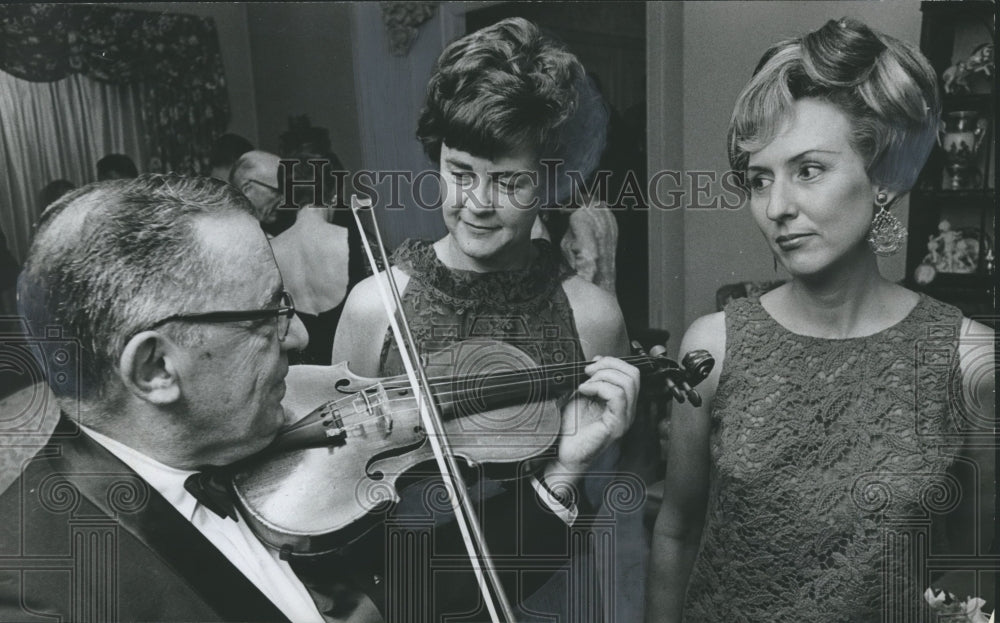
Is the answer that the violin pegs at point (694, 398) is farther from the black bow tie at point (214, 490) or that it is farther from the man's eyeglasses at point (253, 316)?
the black bow tie at point (214, 490)

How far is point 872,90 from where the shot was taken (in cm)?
161

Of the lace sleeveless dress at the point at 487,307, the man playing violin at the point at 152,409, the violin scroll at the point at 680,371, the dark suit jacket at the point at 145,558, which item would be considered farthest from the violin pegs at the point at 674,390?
the man playing violin at the point at 152,409

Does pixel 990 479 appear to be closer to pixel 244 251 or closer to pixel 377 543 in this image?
pixel 377 543

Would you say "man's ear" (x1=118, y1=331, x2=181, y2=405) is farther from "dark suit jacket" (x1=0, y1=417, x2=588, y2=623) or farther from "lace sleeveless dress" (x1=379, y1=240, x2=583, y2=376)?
"lace sleeveless dress" (x1=379, y1=240, x2=583, y2=376)

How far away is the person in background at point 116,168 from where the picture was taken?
1644 mm

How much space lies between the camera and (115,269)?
152 centimetres

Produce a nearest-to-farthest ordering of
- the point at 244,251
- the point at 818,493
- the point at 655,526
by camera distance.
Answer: the point at 244,251 < the point at 818,493 < the point at 655,526

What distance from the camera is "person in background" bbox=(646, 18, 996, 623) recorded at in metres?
1.64

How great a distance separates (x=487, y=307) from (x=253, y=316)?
49cm

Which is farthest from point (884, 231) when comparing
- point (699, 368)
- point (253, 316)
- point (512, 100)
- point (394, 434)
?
point (253, 316)

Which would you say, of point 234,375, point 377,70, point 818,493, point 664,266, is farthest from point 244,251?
point 818,493

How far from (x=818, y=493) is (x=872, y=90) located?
85cm

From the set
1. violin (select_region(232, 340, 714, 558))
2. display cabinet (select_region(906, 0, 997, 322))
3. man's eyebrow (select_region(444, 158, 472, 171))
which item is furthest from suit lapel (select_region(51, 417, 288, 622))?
display cabinet (select_region(906, 0, 997, 322))

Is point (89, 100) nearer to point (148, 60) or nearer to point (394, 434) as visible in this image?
point (148, 60)
